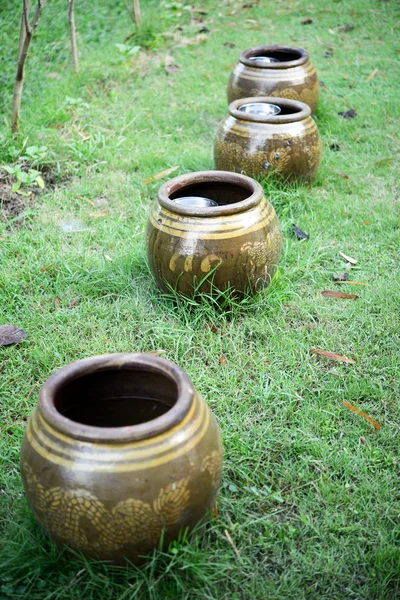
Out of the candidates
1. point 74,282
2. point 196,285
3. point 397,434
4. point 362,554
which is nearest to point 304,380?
point 397,434

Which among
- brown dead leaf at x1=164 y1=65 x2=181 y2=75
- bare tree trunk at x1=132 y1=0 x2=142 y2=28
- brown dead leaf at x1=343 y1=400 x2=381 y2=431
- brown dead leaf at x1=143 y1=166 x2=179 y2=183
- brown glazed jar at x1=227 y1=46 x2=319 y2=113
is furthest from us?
bare tree trunk at x1=132 y1=0 x2=142 y2=28

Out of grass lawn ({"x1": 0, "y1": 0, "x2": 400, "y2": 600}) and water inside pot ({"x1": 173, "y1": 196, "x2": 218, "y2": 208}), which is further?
water inside pot ({"x1": 173, "y1": 196, "x2": 218, "y2": 208})

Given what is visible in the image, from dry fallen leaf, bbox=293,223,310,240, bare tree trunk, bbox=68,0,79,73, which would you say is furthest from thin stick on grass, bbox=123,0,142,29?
dry fallen leaf, bbox=293,223,310,240

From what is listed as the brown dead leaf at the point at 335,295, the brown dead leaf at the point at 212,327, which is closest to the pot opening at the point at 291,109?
the brown dead leaf at the point at 335,295

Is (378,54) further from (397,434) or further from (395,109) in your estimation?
(397,434)

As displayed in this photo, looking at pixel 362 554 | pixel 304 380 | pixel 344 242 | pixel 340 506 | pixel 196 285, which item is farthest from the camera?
pixel 344 242

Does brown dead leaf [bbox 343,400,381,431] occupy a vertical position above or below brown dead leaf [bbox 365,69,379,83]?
below

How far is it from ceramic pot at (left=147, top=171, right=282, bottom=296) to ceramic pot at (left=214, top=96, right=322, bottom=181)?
0.89m

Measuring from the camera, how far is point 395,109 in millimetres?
5922

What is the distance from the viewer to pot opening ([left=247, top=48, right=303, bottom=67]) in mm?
5738

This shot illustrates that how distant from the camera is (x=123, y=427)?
1.92m

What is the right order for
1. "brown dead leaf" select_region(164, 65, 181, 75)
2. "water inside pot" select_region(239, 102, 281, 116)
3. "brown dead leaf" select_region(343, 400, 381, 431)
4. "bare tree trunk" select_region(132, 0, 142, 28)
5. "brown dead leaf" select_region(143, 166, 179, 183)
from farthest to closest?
"bare tree trunk" select_region(132, 0, 142, 28) < "brown dead leaf" select_region(164, 65, 181, 75) < "brown dead leaf" select_region(143, 166, 179, 183) < "water inside pot" select_region(239, 102, 281, 116) < "brown dead leaf" select_region(343, 400, 381, 431)

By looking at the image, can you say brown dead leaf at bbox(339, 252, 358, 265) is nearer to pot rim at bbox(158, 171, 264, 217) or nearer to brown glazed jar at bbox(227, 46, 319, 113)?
→ pot rim at bbox(158, 171, 264, 217)

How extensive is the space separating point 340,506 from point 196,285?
4.13ft
